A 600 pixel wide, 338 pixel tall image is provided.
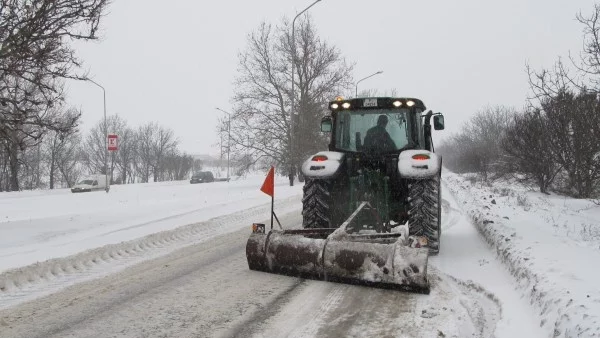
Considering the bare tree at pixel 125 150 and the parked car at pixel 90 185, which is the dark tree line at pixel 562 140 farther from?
the bare tree at pixel 125 150

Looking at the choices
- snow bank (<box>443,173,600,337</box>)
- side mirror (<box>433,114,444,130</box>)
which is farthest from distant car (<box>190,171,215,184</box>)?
side mirror (<box>433,114,444,130</box>)

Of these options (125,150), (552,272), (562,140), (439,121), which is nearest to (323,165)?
(439,121)

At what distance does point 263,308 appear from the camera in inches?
167

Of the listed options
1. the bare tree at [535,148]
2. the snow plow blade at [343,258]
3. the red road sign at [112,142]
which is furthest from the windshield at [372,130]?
the red road sign at [112,142]

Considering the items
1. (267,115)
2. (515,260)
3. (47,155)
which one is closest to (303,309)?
(515,260)

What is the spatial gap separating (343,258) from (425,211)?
78.3 inches

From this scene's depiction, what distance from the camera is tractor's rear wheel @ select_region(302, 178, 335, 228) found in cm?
688

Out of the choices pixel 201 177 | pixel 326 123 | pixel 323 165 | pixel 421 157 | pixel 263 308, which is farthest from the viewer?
pixel 201 177

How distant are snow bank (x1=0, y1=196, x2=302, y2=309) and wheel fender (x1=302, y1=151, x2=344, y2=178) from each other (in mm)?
2627

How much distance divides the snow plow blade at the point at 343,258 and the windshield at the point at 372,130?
2.01 metres

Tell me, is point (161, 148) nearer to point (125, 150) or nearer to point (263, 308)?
point (125, 150)

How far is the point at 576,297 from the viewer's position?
366cm

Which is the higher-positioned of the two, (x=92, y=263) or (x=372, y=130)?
(x=372, y=130)

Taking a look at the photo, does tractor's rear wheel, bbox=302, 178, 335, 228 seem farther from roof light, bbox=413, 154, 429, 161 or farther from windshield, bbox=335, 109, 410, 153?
roof light, bbox=413, 154, 429, 161
